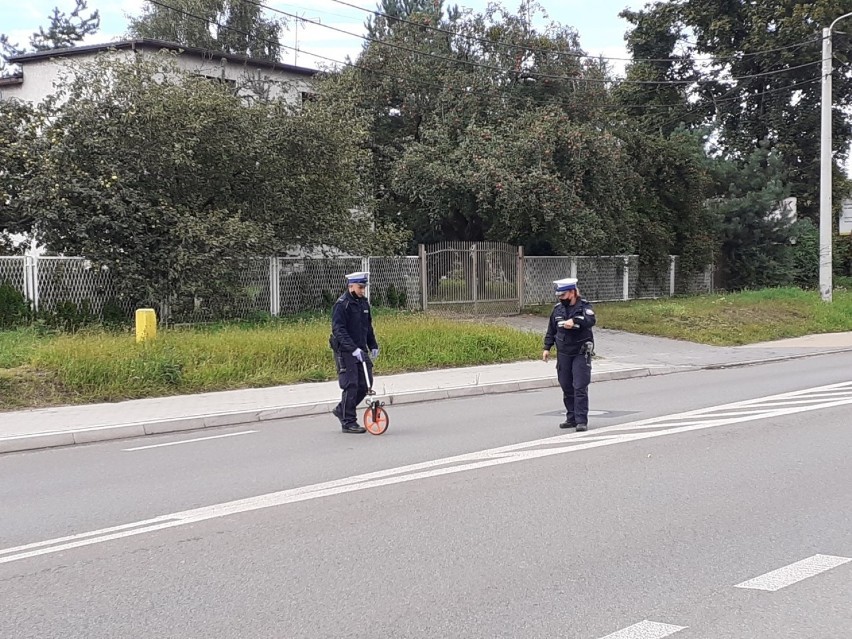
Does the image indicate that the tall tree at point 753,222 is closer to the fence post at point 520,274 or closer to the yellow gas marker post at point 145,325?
the fence post at point 520,274

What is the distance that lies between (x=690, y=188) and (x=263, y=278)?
18.2 m

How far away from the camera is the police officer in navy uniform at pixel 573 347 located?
917 centimetres

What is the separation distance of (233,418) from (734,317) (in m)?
16.3

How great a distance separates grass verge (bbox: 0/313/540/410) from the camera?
11445 mm

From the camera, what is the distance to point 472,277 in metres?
22.8

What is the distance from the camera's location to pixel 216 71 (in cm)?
2841

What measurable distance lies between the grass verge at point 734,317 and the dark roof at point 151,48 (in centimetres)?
1318

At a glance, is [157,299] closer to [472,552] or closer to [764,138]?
[472,552]

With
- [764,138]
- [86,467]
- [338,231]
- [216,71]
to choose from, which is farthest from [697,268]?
[86,467]

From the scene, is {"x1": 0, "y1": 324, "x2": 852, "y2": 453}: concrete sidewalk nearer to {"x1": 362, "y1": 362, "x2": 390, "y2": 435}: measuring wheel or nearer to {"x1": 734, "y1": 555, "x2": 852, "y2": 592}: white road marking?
{"x1": 362, "y1": 362, "x2": 390, "y2": 435}: measuring wheel

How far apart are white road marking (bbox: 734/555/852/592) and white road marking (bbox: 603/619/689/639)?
29.1 inches

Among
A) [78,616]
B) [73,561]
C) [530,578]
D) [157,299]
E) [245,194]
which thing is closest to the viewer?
[78,616]

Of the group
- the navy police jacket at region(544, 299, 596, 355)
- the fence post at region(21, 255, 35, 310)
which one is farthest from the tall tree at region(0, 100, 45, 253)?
the navy police jacket at region(544, 299, 596, 355)

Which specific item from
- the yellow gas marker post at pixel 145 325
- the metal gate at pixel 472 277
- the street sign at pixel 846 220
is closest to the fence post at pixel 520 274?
the metal gate at pixel 472 277
